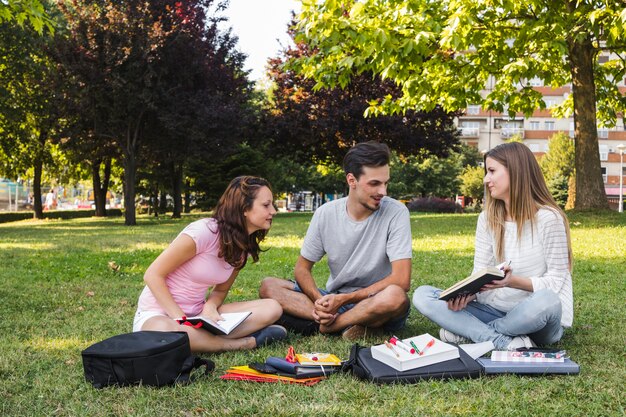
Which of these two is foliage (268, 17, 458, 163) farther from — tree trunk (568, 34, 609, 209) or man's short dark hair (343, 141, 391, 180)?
man's short dark hair (343, 141, 391, 180)

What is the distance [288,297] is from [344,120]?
21455 millimetres

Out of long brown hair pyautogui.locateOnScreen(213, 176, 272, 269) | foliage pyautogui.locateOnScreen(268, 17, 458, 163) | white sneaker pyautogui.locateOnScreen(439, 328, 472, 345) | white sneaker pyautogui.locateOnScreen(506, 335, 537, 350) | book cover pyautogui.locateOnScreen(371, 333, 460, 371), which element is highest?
foliage pyautogui.locateOnScreen(268, 17, 458, 163)

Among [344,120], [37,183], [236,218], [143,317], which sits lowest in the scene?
[143,317]

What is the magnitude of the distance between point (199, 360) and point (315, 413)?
42.7 inches

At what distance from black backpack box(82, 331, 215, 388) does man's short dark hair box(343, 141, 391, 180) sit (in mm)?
1883

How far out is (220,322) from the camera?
449 centimetres

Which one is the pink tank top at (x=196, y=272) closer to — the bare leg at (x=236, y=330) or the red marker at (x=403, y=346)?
the bare leg at (x=236, y=330)

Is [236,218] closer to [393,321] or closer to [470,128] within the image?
[393,321]

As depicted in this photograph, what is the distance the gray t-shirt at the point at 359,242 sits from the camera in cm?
498

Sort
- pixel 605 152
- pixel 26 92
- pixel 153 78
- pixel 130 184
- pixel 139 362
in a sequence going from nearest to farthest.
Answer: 1. pixel 139 362
2. pixel 153 78
3. pixel 130 184
4. pixel 26 92
5. pixel 605 152

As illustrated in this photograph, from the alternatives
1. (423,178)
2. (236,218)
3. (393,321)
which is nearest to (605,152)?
(423,178)

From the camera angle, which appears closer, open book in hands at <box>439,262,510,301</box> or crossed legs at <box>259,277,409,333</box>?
open book in hands at <box>439,262,510,301</box>

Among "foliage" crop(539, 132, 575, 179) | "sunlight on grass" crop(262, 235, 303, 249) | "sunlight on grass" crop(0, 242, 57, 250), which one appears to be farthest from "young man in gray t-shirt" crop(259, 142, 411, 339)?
"foliage" crop(539, 132, 575, 179)

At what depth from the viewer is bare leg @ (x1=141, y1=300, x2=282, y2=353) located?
14.2ft
